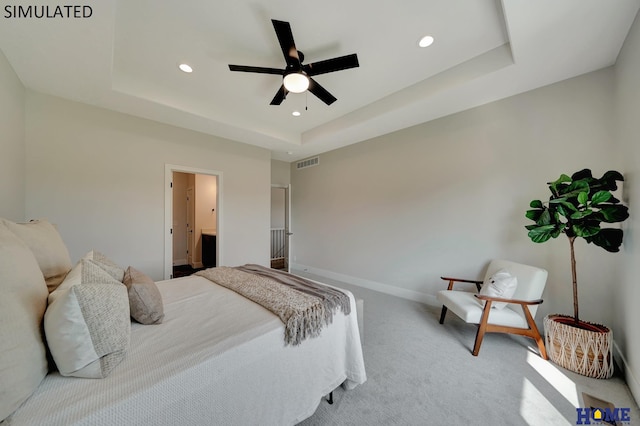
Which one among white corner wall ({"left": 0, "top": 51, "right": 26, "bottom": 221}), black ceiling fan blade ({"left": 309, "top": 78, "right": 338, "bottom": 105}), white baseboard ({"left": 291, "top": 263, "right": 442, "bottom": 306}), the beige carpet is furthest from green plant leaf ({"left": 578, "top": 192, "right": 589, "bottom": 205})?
white corner wall ({"left": 0, "top": 51, "right": 26, "bottom": 221})

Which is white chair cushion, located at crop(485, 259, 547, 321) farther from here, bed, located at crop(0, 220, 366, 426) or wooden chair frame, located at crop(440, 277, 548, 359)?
bed, located at crop(0, 220, 366, 426)

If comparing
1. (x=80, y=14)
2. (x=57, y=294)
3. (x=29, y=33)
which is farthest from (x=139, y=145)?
(x=57, y=294)

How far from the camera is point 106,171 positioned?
3.12 meters

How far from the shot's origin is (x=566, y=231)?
83.7 inches

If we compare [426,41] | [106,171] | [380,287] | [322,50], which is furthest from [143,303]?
[380,287]

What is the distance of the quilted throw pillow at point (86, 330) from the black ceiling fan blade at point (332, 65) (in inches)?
85.6

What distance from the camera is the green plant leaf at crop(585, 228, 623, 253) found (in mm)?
1841

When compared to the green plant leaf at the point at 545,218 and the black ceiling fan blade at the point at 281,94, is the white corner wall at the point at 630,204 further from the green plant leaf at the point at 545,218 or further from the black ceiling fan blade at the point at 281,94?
the black ceiling fan blade at the point at 281,94

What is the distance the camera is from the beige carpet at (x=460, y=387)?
5.11 ft

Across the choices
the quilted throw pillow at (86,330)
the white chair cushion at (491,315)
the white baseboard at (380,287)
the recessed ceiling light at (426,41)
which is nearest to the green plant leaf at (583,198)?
the white chair cushion at (491,315)

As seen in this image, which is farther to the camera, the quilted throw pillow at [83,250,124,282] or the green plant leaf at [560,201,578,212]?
the green plant leaf at [560,201,578,212]

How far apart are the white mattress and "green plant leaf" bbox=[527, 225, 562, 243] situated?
193 cm

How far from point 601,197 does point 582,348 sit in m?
1.28

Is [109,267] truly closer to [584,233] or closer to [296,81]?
[296,81]
